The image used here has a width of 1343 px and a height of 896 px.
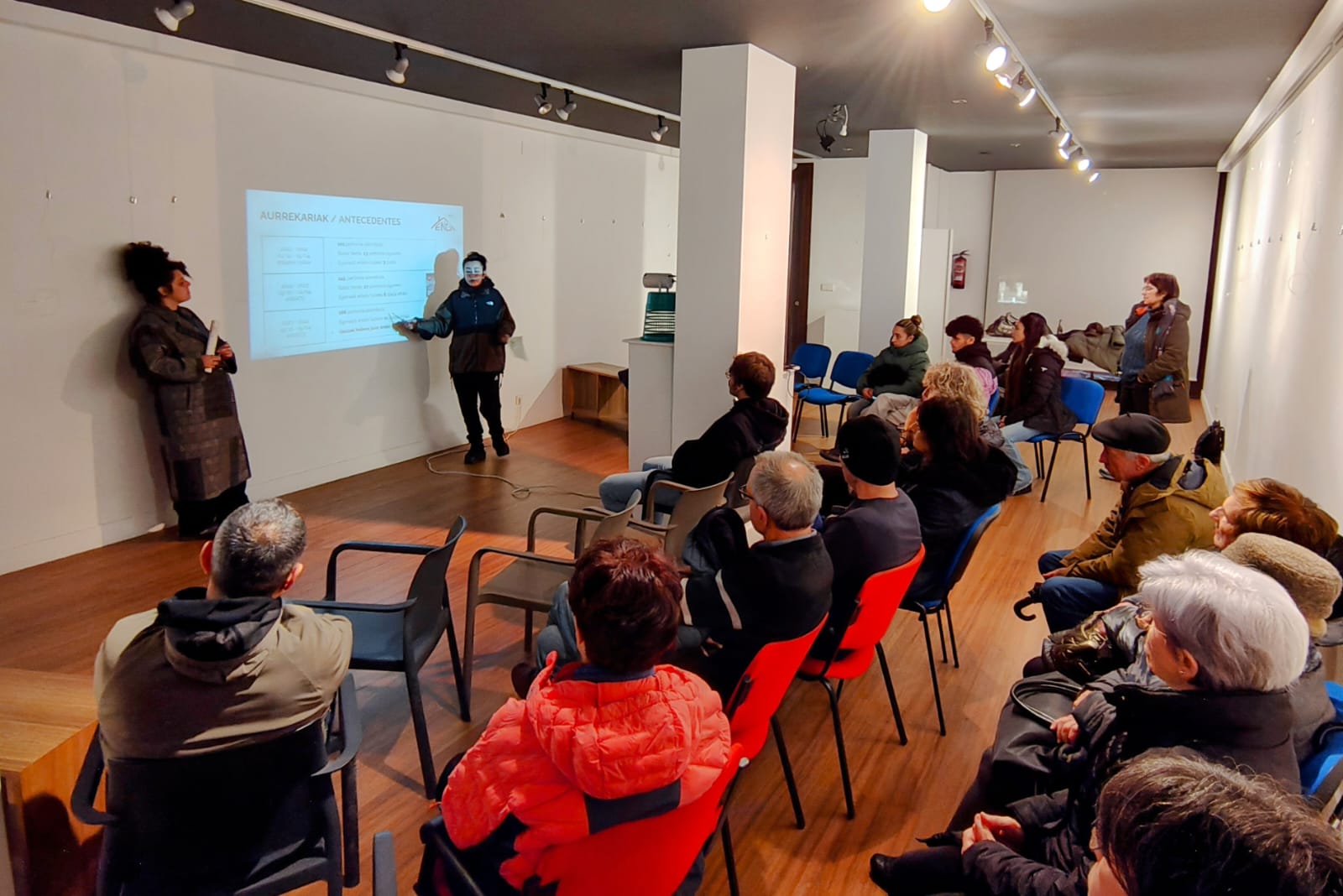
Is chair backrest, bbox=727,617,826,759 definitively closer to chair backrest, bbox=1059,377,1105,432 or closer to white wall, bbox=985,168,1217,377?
chair backrest, bbox=1059,377,1105,432

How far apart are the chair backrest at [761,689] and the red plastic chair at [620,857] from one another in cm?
42

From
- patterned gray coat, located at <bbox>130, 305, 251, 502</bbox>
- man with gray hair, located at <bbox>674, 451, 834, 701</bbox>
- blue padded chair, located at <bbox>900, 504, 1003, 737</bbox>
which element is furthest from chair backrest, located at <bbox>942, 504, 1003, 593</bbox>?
patterned gray coat, located at <bbox>130, 305, 251, 502</bbox>

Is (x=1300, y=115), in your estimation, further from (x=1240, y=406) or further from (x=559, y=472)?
(x=559, y=472)

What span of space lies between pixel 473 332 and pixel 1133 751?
19.7ft

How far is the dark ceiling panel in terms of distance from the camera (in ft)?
15.2

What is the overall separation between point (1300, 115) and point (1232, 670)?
211 inches

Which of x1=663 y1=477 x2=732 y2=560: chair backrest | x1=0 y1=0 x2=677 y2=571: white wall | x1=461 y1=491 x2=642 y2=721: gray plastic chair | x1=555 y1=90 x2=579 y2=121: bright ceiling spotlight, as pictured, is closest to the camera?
x1=461 y1=491 x2=642 y2=721: gray plastic chair

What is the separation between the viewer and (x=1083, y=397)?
253 inches

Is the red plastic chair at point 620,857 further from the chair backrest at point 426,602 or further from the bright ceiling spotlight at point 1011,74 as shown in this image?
the bright ceiling spotlight at point 1011,74

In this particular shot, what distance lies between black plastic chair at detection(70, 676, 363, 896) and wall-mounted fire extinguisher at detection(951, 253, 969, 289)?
509 inches

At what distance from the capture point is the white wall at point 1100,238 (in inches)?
492

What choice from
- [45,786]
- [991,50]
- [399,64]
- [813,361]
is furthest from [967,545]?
[813,361]

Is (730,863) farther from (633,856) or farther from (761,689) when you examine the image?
(633,856)

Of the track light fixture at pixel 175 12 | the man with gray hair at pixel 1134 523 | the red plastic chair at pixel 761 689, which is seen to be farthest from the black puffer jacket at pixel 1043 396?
the track light fixture at pixel 175 12
